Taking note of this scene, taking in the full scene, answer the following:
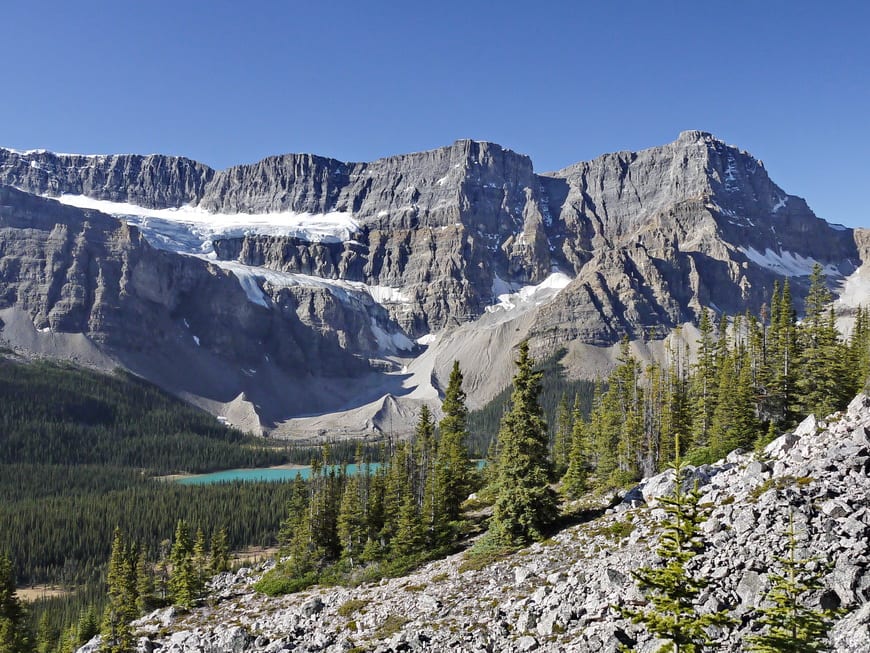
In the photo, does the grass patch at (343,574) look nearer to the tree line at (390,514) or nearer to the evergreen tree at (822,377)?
the tree line at (390,514)

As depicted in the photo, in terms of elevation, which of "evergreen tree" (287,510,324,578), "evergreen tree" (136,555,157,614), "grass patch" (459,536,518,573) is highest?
"grass patch" (459,536,518,573)

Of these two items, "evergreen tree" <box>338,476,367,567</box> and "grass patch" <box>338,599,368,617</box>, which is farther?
"evergreen tree" <box>338,476,367,567</box>

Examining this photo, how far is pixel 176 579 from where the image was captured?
61594 mm

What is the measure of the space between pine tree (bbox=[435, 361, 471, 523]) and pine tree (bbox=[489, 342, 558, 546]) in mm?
10918

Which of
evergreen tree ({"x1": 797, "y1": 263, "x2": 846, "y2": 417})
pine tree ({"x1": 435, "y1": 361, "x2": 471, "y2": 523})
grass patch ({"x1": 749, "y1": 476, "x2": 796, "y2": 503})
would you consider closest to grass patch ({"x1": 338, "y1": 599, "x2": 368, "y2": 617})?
pine tree ({"x1": 435, "y1": 361, "x2": 471, "y2": 523})

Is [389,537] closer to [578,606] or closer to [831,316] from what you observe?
[578,606]

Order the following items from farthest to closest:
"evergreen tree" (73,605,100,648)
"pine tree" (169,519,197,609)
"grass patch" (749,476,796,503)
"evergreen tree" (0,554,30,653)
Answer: "evergreen tree" (73,605,100,648) < "pine tree" (169,519,197,609) < "evergreen tree" (0,554,30,653) < "grass patch" (749,476,796,503)

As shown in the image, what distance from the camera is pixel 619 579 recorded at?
24.5 metres

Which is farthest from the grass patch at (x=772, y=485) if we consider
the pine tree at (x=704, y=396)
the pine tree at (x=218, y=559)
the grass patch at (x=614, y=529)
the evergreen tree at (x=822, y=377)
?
the pine tree at (x=218, y=559)

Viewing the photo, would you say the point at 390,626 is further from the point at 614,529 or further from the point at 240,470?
the point at 240,470

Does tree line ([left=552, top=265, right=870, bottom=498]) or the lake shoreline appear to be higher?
tree line ([left=552, top=265, right=870, bottom=498])

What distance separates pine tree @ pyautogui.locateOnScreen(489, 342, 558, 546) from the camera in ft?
123

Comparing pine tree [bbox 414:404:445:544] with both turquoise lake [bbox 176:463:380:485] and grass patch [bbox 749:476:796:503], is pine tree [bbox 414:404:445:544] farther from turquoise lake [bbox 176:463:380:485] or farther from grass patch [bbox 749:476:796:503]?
turquoise lake [bbox 176:463:380:485]

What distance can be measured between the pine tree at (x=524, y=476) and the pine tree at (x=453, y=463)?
430 inches
